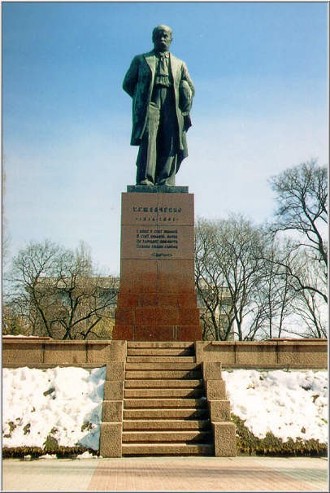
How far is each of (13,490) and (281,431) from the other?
17.3 ft

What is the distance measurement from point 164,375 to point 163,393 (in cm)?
60

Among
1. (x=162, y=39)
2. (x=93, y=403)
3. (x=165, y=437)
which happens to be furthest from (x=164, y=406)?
(x=162, y=39)

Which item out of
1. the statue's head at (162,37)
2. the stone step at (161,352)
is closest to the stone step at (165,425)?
the stone step at (161,352)

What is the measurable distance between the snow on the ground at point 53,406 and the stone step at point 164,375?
0.59 meters

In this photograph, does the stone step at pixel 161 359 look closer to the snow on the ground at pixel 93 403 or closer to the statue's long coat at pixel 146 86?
the snow on the ground at pixel 93 403

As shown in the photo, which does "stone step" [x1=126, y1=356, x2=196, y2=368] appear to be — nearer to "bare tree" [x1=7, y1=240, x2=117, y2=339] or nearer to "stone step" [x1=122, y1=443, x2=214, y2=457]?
"stone step" [x1=122, y1=443, x2=214, y2=457]

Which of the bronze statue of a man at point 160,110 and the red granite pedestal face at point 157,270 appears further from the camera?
the bronze statue of a man at point 160,110

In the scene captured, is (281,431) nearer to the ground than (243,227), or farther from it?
nearer to the ground

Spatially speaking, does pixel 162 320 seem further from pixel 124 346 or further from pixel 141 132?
pixel 141 132

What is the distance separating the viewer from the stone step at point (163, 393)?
37.2 ft

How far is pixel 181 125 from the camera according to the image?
53.8 ft

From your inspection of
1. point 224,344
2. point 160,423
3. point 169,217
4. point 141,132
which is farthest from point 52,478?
point 141,132

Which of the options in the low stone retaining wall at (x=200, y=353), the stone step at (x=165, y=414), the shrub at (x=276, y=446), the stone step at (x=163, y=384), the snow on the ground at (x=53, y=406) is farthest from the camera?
the low stone retaining wall at (x=200, y=353)

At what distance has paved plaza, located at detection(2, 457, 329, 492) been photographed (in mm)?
7215
